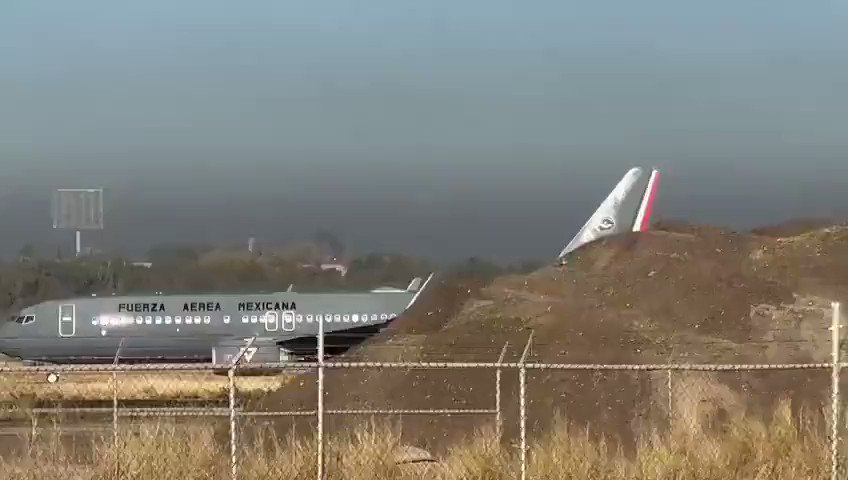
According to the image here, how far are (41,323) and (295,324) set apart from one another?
25.6 feet

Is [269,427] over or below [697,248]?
below

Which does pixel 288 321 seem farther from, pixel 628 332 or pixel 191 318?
pixel 628 332

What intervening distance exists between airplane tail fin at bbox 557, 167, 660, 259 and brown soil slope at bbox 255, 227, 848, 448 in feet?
25.3

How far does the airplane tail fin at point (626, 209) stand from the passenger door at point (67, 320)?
50.6 feet

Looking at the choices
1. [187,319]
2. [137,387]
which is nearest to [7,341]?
[187,319]

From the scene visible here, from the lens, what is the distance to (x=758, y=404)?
19219 millimetres

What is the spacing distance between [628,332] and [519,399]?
5.43m

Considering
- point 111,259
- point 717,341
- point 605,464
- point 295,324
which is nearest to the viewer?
point 605,464

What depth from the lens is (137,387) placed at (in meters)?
30.5

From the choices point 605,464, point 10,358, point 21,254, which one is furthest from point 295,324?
point 605,464

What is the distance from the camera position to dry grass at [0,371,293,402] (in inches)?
1032

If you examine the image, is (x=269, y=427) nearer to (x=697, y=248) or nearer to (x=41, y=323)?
(x=697, y=248)

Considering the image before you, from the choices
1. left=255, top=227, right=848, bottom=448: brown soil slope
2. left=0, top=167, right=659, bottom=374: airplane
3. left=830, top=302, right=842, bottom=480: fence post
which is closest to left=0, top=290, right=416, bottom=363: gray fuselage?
left=0, top=167, right=659, bottom=374: airplane

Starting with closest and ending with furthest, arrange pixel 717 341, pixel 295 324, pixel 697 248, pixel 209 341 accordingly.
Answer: pixel 717 341
pixel 697 248
pixel 209 341
pixel 295 324
